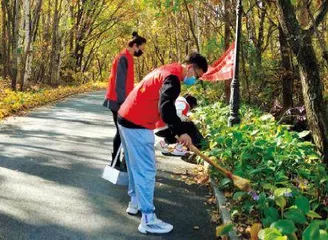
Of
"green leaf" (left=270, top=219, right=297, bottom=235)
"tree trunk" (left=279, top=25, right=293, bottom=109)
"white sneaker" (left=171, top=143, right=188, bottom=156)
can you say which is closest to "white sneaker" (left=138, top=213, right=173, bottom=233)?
"green leaf" (left=270, top=219, right=297, bottom=235)

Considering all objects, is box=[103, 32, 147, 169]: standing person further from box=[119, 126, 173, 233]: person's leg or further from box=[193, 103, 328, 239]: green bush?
box=[193, 103, 328, 239]: green bush

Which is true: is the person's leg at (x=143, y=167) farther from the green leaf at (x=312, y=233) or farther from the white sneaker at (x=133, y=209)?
the green leaf at (x=312, y=233)

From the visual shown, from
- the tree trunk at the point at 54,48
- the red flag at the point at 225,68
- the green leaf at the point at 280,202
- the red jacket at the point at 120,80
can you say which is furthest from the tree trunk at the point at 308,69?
the tree trunk at the point at 54,48

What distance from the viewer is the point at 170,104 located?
4.21m

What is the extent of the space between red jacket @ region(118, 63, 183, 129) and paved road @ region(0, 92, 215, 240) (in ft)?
4.14

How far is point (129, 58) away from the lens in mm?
6082

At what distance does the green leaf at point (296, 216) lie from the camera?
4.01 meters

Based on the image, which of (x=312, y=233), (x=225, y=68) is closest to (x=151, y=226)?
(x=312, y=233)

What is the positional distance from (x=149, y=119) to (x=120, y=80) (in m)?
1.61

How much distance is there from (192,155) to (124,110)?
4.05 m

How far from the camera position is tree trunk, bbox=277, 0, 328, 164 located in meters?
6.23

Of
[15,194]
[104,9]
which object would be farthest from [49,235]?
[104,9]

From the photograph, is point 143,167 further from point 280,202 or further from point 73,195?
point 73,195

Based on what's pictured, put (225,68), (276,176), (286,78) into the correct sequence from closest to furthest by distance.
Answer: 1. (276,176)
2. (225,68)
3. (286,78)
